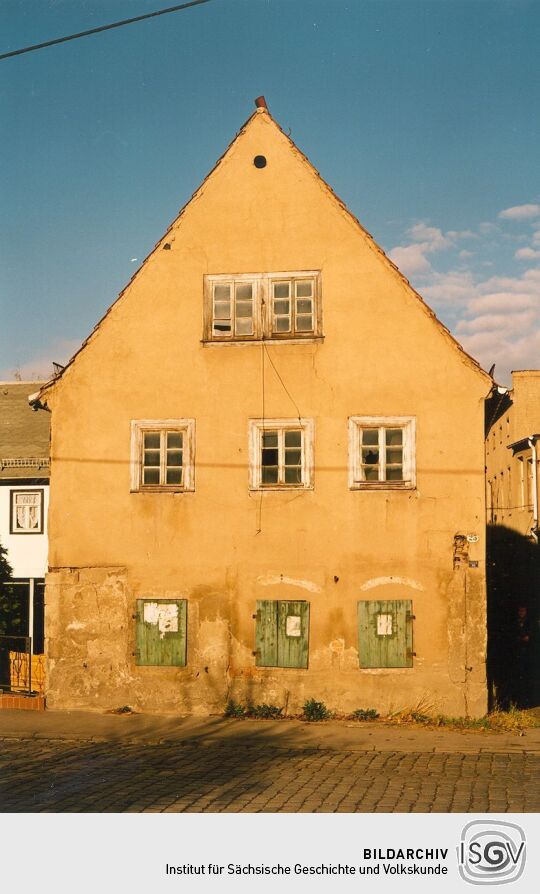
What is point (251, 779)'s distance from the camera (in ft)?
38.7

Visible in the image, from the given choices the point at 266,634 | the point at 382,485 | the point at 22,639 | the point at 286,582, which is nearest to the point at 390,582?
the point at 382,485

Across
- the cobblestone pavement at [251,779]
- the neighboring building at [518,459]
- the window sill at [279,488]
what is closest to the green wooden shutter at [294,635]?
the window sill at [279,488]

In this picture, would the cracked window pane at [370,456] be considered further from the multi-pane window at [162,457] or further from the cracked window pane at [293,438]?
the multi-pane window at [162,457]

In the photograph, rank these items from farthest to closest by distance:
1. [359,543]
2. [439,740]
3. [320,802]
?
1. [359,543]
2. [439,740]
3. [320,802]

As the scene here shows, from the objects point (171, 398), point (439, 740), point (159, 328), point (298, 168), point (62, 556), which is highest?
point (298, 168)

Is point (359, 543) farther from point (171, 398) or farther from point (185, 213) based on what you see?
point (185, 213)

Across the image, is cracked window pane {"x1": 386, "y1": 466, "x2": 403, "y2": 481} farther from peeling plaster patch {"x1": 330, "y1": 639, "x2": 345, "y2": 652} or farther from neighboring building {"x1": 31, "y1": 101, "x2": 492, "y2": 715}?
peeling plaster patch {"x1": 330, "y1": 639, "x2": 345, "y2": 652}

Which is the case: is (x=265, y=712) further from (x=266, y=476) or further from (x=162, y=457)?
(x=162, y=457)

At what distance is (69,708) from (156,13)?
1306cm

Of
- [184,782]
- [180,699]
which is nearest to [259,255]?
[180,699]

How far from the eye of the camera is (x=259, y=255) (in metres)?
18.4

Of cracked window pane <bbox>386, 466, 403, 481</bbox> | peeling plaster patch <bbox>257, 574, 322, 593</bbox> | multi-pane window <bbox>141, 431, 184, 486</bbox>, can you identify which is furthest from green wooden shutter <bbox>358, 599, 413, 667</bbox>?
multi-pane window <bbox>141, 431, 184, 486</bbox>

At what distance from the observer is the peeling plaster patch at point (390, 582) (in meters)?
17.5
